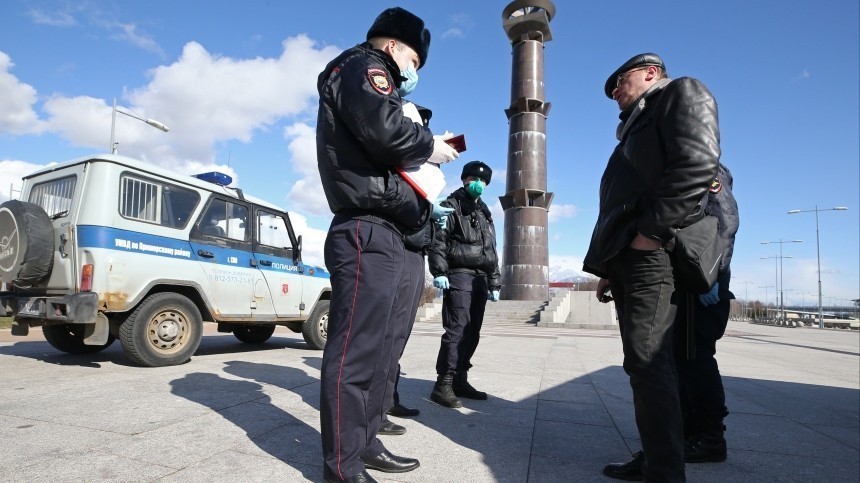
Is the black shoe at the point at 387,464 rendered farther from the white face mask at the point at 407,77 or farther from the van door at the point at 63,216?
the van door at the point at 63,216

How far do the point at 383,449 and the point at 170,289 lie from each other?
392cm

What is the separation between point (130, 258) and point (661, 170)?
4631 mm

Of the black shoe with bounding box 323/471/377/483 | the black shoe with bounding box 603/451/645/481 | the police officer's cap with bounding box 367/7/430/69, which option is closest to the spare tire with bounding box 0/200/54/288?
the police officer's cap with bounding box 367/7/430/69

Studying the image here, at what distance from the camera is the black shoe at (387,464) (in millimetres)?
2156

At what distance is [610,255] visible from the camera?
85.1 inches

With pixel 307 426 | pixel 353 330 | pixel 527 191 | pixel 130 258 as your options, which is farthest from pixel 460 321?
pixel 527 191

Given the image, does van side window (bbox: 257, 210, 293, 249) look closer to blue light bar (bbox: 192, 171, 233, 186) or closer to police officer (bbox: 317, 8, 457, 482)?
blue light bar (bbox: 192, 171, 233, 186)

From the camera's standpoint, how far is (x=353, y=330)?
2.02 m

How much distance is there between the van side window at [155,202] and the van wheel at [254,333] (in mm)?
2428

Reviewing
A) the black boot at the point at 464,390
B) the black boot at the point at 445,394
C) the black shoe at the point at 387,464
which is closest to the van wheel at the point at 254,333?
the black boot at the point at 464,390

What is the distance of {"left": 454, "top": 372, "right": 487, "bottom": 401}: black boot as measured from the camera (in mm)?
3865

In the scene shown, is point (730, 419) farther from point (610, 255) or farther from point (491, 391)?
point (610, 255)

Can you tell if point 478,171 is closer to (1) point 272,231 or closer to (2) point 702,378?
(2) point 702,378

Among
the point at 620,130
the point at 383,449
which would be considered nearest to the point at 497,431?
the point at 383,449
